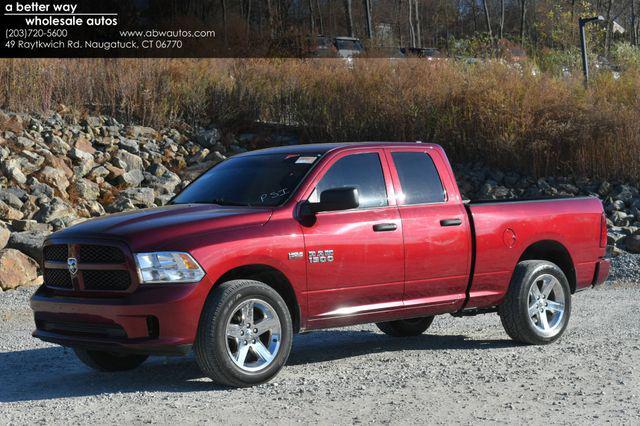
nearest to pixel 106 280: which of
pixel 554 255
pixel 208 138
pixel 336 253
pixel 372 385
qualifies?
pixel 336 253

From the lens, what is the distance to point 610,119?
25.7 m

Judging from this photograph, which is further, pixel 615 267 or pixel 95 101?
pixel 95 101

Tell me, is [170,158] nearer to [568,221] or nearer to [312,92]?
[312,92]

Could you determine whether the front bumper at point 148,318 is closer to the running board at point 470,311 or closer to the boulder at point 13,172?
the running board at point 470,311

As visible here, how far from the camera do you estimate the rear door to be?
333 inches

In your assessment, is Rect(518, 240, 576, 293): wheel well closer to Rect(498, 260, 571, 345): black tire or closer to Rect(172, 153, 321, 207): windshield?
Rect(498, 260, 571, 345): black tire

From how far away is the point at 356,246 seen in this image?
8023mm

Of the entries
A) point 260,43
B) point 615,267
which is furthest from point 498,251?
point 260,43

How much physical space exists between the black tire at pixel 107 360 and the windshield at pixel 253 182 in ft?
4.60

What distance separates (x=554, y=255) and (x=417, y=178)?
1.95 m

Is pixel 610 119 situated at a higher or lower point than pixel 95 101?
lower

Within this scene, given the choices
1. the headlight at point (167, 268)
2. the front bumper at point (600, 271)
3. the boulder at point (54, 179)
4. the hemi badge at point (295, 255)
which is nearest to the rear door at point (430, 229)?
the hemi badge at point (295, 255)

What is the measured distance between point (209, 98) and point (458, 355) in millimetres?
Answer: 18495

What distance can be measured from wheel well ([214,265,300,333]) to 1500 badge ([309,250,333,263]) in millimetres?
269
